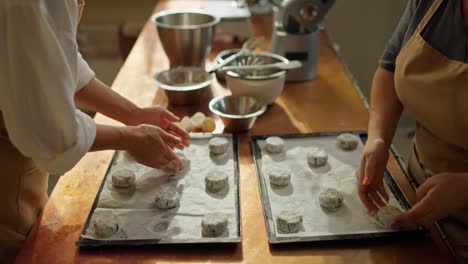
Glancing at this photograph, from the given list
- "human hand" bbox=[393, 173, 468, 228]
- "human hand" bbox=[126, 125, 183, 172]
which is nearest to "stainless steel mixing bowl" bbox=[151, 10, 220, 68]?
"human hand" bbox=[126, 125, 183, 172]

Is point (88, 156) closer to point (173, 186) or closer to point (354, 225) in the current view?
point (173, 186)

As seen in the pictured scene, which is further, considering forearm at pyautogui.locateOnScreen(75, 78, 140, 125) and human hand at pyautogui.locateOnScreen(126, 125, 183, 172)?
forearm at pyautogui.locateOnScreen(75, 78, 140, 125)

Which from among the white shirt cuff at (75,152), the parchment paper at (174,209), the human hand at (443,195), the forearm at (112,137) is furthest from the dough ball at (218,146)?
the human hand at (443,195)

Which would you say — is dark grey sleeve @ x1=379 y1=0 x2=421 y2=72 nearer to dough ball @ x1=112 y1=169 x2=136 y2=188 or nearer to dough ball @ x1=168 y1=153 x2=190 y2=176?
dough ball @ x1=168 y1=153 x2=190 y2=176

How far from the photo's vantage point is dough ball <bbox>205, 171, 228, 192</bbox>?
1.03 meters

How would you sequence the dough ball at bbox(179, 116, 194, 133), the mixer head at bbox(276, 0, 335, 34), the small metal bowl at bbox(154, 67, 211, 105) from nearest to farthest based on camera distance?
the dough ball at bbox(179, 116, 194, 133)
the small metal bowl at bbox(154, 67, 211, 105)
the mixer head at bbox(276, 0, 335, 34)

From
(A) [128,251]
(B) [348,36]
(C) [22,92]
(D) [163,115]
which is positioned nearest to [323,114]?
(D) [163,115]

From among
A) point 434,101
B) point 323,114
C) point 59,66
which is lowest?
point 323,114

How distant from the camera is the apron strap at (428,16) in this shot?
3.14ft

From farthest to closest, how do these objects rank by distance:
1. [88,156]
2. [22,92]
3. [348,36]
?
[348,36]
[88,156]
[22,92]

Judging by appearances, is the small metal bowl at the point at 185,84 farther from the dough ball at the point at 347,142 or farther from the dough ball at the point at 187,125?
the dough ball at the point at 347,142

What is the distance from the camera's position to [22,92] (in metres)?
0.76

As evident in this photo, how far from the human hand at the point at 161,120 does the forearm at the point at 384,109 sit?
0.41 m

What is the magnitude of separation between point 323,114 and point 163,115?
17.4 inches
